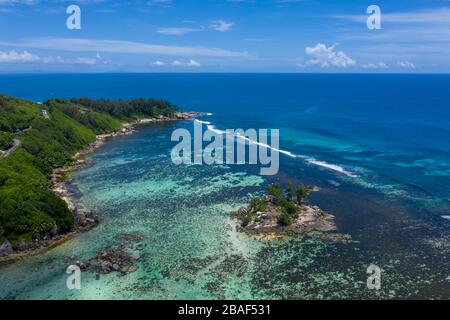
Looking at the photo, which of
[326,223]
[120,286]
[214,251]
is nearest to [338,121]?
[326,223]

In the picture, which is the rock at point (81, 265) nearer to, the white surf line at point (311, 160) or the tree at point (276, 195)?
the tree at point (276, 195)

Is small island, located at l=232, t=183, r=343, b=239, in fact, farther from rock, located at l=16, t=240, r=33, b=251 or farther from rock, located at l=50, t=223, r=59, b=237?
rock, located at l=16, t=240, r=33, b=251

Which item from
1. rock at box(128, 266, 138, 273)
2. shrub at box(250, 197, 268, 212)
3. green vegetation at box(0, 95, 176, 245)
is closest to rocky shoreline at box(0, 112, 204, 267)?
green vegetation at box(0, 95, 176, 245)

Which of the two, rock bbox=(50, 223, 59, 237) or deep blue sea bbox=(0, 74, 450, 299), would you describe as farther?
rock bbox=(50, 223, 59, 237)

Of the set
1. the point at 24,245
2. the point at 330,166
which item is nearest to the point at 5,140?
the point at 24,245

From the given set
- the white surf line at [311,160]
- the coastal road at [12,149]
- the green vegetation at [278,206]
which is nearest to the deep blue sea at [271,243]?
the white surf line at [311,160]

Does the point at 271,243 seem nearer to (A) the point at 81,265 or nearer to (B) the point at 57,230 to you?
(A) the point at 81,265
